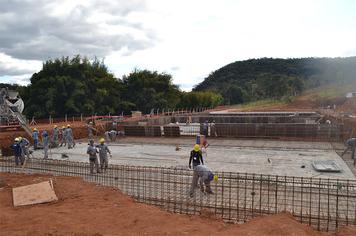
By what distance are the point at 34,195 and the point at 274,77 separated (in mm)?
72979

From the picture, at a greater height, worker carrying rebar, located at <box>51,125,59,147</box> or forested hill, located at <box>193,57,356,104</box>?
forested hill, located at <box>193,57,356,104</box>

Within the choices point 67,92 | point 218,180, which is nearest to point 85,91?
point 67,92

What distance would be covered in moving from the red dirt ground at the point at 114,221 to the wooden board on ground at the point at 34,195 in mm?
192

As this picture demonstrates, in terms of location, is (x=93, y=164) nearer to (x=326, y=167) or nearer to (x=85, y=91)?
(x=326, y=167)

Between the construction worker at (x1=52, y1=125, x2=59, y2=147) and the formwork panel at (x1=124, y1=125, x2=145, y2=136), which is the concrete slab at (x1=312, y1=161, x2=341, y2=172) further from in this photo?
the formwork panel at (x1=124, y1=125, x2=145, y2=136)

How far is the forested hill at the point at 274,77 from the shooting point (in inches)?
2928

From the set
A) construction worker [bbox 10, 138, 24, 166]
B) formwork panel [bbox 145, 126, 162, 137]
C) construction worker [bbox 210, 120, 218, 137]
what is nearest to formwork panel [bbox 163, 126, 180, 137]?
formwork panel [bbox 145, 126, 162, 137]

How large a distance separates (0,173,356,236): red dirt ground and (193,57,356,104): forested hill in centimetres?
6530

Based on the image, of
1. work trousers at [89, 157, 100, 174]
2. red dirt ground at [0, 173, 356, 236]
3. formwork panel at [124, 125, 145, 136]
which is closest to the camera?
red dirt ground at [0, 173, 356, 236]

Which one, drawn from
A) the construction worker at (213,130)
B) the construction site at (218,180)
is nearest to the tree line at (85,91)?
the construction site at (218,180)

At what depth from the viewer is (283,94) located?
72.1 metres

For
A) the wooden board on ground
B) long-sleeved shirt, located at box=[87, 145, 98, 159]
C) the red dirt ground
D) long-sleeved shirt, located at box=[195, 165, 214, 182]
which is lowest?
the red dirt ground

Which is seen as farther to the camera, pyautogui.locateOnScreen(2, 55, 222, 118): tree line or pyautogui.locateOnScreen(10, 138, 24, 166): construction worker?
pyautogui.locateOnScreen(2, 55, 222, 118): tree line

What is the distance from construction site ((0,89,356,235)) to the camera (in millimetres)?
6453
